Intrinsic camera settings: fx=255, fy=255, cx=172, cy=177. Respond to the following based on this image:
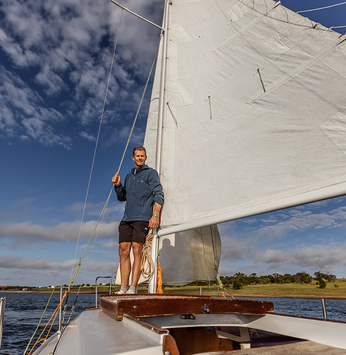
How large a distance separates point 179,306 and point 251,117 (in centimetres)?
228

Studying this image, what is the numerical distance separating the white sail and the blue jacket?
9.0 inches

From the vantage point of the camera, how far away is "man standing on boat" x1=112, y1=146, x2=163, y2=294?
3.17 m

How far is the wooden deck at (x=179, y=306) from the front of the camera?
5.10 feet

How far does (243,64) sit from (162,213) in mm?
2298

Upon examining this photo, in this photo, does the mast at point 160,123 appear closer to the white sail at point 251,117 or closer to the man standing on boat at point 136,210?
the white sail at point 251,117

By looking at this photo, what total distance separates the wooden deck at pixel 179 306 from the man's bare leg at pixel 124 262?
137 centimetres

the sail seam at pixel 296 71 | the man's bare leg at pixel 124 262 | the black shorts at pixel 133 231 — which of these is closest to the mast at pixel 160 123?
the black shorts at pixel 133 231

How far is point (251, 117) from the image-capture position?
3068 mm

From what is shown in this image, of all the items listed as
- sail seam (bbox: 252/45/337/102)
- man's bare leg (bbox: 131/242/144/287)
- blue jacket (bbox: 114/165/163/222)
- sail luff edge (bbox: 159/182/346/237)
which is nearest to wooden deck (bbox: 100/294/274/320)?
sail luff edge (bbox: 159/182/346/237)

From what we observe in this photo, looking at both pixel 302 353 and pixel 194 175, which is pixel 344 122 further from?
pixel 302 353

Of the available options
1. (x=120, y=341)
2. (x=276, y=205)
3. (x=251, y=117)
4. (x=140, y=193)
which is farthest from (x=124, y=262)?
(x=251, y=117)

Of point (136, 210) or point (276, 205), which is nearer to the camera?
point (276, 205)

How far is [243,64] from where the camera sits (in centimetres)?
343

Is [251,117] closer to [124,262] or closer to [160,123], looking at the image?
[160,123]
